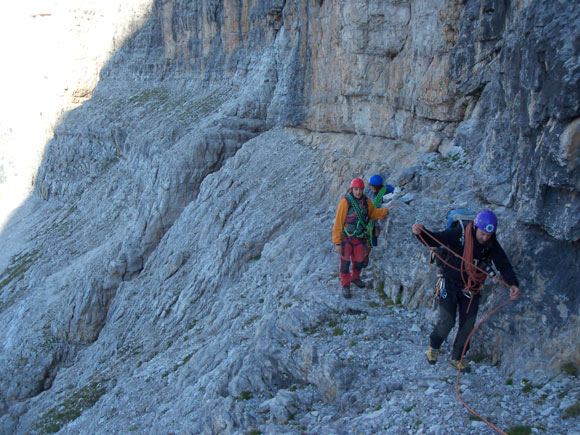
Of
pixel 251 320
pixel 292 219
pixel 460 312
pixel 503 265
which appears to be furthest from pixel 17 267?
pixel 503 265

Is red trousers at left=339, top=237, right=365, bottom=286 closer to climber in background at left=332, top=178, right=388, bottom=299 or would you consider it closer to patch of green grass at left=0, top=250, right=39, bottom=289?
climber in background at left=332, top=178, right=388, bottom=299

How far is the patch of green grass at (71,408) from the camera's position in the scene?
13883 mm

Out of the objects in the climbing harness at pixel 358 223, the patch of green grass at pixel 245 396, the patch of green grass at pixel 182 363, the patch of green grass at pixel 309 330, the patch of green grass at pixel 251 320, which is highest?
the climbing harness at pixel 358 223

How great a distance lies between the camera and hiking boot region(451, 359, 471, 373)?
6.10 m

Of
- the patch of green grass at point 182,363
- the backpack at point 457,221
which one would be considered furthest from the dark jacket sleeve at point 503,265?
the patch of green grass at point 182,363

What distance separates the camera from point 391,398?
624 cm

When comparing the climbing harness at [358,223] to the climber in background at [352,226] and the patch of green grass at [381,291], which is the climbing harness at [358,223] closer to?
the climber in background at [352,226]

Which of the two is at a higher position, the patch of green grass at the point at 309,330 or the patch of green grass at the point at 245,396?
the patch of green grass at the point at 309,330

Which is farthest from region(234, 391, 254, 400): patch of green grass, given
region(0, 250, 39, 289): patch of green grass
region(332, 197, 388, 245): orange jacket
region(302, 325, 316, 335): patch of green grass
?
region(0, 250, 39, 289): patch of green grass

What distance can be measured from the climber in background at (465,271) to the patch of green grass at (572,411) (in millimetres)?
1295

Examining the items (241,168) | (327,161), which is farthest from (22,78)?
(327,161)

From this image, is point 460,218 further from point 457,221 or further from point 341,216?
Result: point 341,216

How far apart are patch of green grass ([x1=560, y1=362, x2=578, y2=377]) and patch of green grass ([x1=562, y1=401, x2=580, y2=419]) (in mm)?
445

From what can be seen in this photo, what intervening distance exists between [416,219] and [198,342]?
769 centimetres
